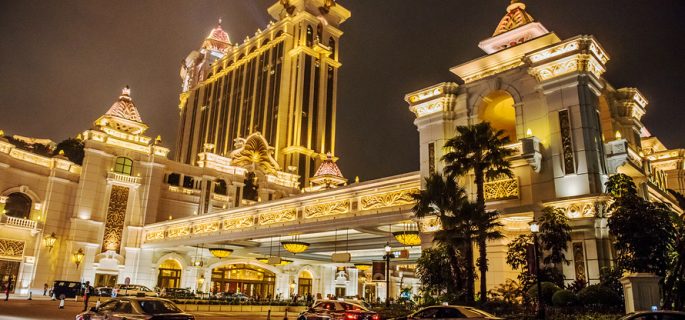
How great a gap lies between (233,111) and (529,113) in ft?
243

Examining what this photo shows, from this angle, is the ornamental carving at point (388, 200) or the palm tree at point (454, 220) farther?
the ornamental carving at point (388, 200)

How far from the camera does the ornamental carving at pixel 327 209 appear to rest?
81.7 ft

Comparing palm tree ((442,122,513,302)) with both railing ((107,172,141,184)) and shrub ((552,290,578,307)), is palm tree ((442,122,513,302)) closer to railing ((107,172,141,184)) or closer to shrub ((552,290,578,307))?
shrub ((552,290,578,307))

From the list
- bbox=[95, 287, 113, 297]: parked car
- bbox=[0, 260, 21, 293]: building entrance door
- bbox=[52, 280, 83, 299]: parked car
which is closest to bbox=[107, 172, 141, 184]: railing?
bbox=[0, 260, 21, 293]: building entrance door

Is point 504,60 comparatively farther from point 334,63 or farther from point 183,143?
point 183,143

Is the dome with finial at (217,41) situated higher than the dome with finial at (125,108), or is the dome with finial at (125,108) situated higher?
the dome with finial at (217,41)

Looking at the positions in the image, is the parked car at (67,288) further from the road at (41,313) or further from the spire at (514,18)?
the spire at (514,18)

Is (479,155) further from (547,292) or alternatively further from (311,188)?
(311,188)

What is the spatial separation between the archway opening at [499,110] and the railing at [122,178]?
101 feet

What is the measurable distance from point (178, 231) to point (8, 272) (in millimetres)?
12720

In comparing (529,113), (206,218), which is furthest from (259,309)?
(529,113)

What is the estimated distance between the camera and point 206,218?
34.5 meters

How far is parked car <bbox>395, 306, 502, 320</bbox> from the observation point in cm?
1352

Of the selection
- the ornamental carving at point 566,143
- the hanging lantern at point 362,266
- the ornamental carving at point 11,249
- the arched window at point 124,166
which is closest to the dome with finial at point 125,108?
the arched window at point 124,166
